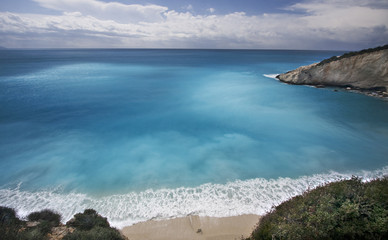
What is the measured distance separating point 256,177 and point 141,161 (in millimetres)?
7227

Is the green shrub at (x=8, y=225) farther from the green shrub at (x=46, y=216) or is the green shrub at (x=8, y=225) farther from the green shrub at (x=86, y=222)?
the green shrub at (x=86, y=222)

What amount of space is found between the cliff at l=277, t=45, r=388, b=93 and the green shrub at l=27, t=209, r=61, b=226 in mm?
38803

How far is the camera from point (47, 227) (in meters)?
7.07

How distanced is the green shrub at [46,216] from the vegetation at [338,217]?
7.91 metres

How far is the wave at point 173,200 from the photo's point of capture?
8836 mm

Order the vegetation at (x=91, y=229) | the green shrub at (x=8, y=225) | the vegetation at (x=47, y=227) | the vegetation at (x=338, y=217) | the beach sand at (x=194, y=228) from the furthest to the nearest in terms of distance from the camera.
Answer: the beach sand at (x=194, y=228), the vegetation at (x=91, y=229), the vegetation at (x=47, y=227), the green shrub at (x=8, y=225), the vegetation at (x=338, y=217)

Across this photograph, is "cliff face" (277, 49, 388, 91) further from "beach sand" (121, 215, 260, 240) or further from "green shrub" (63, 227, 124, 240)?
"green shrub" (63, 227, 124, 240)

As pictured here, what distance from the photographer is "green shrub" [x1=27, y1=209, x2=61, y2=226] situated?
7.90 metres

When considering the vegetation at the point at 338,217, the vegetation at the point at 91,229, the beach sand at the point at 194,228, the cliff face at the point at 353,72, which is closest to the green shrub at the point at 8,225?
the vegetation at the point at 91,229

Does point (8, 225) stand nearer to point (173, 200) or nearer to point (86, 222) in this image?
point (86, 222)

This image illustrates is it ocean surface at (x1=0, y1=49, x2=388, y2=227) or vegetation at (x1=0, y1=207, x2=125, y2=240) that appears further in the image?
ocean surface at (x1=0, y1=49, x2=388, y2=227)

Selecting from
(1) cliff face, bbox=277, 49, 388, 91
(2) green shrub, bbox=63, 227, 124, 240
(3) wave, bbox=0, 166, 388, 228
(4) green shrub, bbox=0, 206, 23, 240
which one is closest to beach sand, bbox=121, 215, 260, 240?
(3) wave, bbox=0, 166, 388, 228

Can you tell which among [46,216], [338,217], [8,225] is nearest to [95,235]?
[8,225]

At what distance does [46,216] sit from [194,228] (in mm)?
6202
